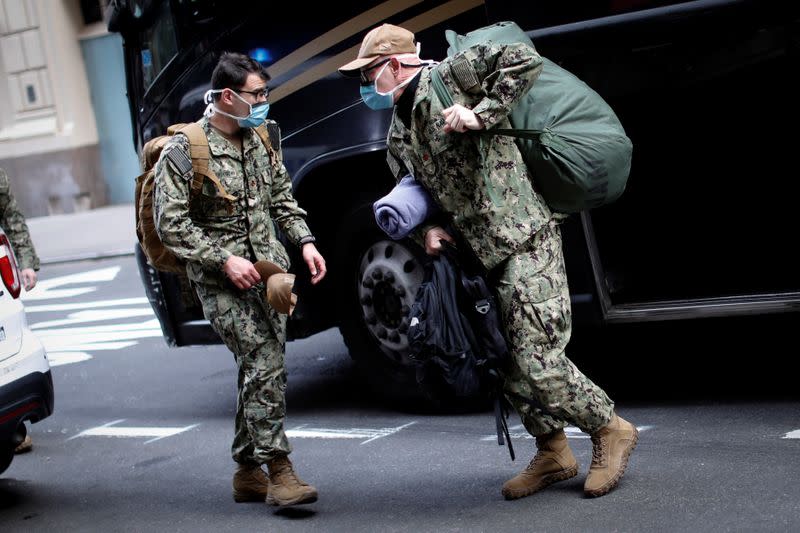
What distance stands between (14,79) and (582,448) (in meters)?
17.3

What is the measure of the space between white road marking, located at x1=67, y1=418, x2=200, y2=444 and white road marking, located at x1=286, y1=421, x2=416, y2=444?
0.82 metres

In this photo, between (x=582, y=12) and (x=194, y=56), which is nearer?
(x=582, y=12)

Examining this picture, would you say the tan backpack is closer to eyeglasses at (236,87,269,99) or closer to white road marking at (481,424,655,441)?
eyeglasses at (236,87,269,99)

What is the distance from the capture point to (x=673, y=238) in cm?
723

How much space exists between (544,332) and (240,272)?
120cm

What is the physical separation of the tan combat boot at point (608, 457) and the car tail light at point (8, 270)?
2798 mm

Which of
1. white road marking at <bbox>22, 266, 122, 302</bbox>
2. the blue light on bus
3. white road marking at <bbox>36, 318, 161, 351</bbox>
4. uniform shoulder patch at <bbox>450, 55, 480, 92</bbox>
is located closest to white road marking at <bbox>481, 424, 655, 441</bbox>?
uniform shoulder patch at <bbox>450, 55, 480, 92</bbox>

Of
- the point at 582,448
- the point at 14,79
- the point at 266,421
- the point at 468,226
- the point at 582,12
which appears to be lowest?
the point at 582,448

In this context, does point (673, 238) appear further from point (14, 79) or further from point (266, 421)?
point (14, 79)

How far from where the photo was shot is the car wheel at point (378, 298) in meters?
6.00

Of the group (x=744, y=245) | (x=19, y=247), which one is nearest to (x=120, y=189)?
(x=19, y=247)

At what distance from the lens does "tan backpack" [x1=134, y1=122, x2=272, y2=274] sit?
4.73 metres

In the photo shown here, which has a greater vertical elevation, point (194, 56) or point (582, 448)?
point (194, 56)

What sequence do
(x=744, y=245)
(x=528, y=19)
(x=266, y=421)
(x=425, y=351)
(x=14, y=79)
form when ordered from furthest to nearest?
(x=14, y=79)
(x=744, y=245)
(x=528, y=19)
(x=266, y=421)
(x=425, y=351)
